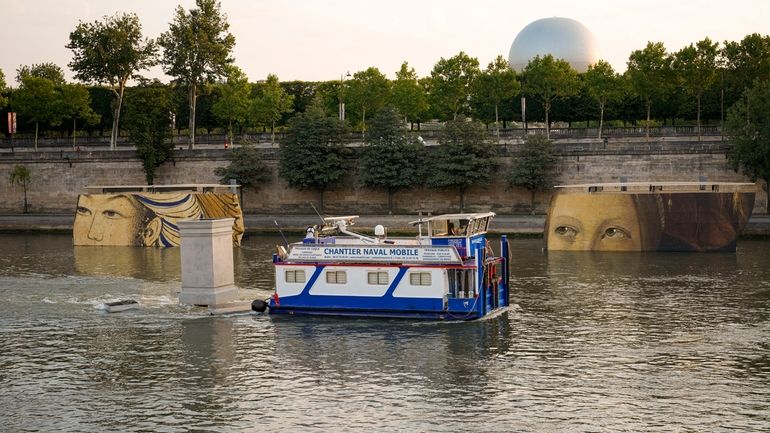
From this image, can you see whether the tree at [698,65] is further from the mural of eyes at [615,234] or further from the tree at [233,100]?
the tree at [233,100]

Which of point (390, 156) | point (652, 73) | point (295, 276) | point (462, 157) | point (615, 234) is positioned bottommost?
point (295, 276)

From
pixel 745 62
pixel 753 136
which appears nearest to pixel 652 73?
pixel 745 62

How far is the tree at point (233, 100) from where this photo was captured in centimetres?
10412

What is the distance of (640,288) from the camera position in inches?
1983

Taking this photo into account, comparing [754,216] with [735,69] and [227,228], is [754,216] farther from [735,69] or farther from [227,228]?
[227,228]

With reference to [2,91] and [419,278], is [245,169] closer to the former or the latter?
[2,91]

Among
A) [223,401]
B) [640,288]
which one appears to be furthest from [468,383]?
[640,288]

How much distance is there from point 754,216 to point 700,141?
8.92 meters

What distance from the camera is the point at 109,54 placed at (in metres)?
101

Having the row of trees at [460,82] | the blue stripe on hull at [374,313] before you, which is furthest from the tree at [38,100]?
the blue stripe on hull at [374,313]

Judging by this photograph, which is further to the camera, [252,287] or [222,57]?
[222,57]

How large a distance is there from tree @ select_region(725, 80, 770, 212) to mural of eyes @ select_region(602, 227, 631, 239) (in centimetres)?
1425

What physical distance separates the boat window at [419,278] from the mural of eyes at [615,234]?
1120 inches

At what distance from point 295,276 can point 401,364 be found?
1009 cm
